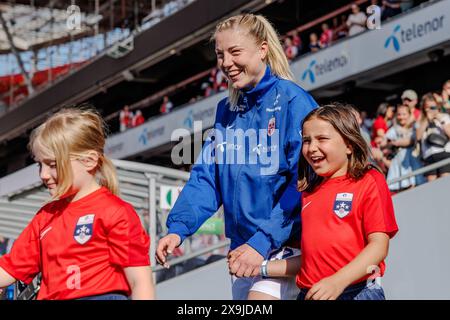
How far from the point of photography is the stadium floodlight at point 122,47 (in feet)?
80.5

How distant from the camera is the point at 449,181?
26.5 feet

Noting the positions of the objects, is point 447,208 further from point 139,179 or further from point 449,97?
point 139,179

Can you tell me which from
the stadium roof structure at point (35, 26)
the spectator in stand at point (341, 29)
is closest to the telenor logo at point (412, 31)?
the spectator in stand at point (341, 29)

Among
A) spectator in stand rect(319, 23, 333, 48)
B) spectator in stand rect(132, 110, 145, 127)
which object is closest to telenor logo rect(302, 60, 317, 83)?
spectator in stand rect(319, 23, 333, 48)

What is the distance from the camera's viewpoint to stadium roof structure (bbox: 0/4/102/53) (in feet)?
97.9

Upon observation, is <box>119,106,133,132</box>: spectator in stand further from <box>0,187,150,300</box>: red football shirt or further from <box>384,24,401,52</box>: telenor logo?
<box>0,187,150,300</box>: red football shirt

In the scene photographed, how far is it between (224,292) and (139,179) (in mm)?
1629

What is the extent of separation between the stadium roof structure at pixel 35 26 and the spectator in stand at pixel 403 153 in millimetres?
21123

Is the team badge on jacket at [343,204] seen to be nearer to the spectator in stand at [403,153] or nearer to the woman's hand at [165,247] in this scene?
the woman's hand at [165,247]

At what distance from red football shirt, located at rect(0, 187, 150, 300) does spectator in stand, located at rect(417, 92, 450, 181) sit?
5.36 m

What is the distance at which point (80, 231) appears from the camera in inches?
125

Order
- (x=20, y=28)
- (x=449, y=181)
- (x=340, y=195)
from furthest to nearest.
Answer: (x=20, y=28), (x=449, y=181), (x=340, y=195)

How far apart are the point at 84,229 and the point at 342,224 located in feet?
3.14

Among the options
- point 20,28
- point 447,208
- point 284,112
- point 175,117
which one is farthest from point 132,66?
point 284,112
